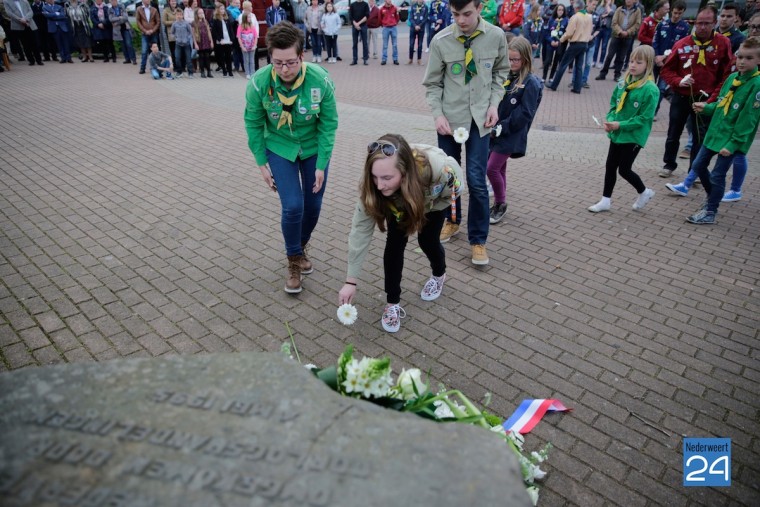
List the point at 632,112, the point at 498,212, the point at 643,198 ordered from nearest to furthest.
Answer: the point at 632,112 → the point at 498,212 → the point at 643,198

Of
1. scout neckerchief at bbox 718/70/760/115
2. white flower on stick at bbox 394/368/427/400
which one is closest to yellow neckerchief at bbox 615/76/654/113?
scout neckerchief at bbox 718/70/760/115

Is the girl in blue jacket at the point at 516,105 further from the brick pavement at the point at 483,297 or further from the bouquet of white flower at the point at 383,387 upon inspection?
the bouquet of white flower at the point at 383,387

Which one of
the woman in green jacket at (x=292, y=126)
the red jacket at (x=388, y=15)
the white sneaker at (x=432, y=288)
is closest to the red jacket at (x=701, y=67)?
the white sneaker at (x=432, y=288)

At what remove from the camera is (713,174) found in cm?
543

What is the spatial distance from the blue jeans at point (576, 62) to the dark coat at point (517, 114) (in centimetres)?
793

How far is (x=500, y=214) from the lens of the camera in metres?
5.57

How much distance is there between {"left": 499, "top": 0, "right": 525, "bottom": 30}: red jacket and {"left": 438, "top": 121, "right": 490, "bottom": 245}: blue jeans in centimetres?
1056

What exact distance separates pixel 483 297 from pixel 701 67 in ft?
15.5

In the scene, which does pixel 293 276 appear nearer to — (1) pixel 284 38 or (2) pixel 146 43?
(1) pixel 284 38

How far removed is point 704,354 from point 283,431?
127 inches

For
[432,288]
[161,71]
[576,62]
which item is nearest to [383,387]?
[432,288]

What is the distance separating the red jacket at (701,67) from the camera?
20.5ft

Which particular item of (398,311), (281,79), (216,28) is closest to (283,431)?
(398,311)

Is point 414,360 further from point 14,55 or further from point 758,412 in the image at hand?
point 14,55
